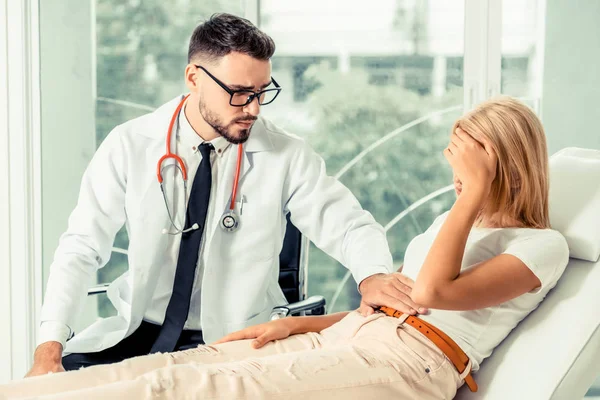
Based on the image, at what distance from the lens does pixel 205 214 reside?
2021 mm

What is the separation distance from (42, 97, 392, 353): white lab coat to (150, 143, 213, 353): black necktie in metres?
0.04

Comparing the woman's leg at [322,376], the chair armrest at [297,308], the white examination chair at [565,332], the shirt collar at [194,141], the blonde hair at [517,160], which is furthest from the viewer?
the shirt collar at [194,141]

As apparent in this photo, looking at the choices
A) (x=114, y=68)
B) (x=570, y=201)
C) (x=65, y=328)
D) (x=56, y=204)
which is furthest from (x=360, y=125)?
(x=65, y=328)

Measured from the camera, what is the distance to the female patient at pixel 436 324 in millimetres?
1379

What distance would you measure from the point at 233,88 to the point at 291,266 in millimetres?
569

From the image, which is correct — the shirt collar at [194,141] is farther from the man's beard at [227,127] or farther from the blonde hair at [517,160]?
the blonde hair at [517,160]

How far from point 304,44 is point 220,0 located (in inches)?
16.8

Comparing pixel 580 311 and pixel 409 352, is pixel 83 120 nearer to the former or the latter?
pixel 409 352

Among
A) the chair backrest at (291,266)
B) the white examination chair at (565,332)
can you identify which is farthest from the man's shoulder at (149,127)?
the white examination chair at (565,332)

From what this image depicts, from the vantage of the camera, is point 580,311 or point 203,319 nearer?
point 580,311

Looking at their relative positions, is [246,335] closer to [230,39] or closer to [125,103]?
[230,39]

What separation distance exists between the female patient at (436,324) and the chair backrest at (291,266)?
1.34ft

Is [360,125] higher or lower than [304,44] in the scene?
lower

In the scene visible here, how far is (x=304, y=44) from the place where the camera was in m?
3.29
